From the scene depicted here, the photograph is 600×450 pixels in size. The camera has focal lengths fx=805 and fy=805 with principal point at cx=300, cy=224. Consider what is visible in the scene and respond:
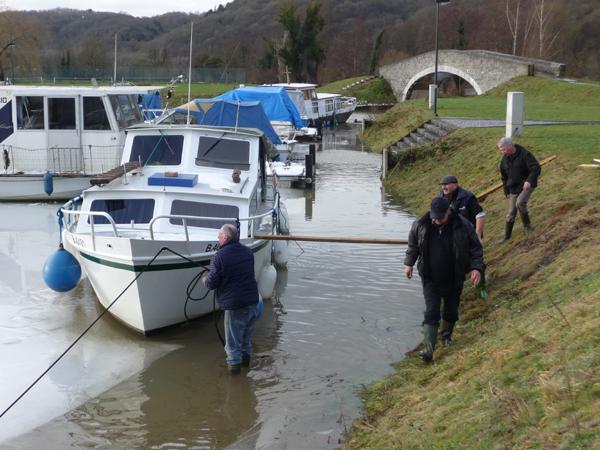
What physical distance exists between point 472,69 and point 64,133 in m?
38.8

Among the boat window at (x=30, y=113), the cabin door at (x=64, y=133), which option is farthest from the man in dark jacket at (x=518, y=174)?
the boat window at (x=30, y=113)

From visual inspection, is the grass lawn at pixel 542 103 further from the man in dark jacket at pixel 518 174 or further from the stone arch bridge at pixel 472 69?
the man in dark jacket at pixel 518 174

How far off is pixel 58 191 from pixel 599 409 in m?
19.4

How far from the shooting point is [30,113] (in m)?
22.8

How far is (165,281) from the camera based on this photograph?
36.3 feet

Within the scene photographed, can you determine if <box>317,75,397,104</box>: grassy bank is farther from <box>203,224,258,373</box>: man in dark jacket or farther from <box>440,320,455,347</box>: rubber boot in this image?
<box>440,320,455,347</box>: rubber boot

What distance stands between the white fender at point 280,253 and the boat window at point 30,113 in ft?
Answer: 34.9

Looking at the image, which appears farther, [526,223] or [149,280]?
[526,223]

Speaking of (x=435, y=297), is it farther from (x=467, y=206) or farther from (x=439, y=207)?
(x=467, y=206)

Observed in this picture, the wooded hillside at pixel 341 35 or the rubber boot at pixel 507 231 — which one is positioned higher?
the wooded hillside at pixel 341 35

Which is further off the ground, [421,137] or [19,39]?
[19,39]

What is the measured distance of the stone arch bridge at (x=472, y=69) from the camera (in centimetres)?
4931

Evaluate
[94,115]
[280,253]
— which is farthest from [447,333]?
[94,115]

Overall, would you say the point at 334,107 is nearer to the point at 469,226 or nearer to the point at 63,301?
the point at 63,301
